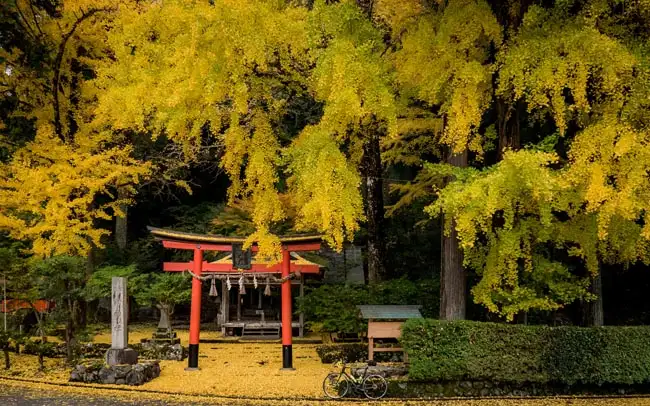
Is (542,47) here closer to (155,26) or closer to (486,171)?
(486,171)

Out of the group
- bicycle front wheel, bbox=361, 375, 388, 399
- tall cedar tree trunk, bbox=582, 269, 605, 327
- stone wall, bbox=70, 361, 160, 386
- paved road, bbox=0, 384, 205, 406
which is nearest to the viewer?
paved road, bbox=0, 384, 205, 406

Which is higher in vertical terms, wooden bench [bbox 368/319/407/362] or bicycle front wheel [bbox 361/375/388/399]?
wooden bench [bbox 368/319/407/362]

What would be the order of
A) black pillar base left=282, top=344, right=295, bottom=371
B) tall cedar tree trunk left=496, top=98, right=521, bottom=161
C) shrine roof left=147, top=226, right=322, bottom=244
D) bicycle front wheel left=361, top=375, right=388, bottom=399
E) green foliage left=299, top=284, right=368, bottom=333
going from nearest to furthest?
bicycle front wheel left=361, top=375, right=388, bottom=399
tall cedar tree trunk left=496, top=98, right=521, bottom=161
black pillar base left=282, top=344, right=295, bottom=371
shrine roof left=147, top=226, right=322, bottom=244
green foliage left=299, top=284, right=368, bottom=333

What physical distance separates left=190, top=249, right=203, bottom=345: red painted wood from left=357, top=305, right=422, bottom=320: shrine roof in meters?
3.84

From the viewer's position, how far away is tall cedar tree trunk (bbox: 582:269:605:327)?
12320 mm

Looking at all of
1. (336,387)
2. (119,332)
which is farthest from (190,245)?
(336,387)

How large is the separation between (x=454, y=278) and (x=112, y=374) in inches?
269

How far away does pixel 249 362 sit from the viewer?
14500mm

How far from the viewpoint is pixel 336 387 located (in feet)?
35.0

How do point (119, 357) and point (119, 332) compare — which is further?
point (119, 332)

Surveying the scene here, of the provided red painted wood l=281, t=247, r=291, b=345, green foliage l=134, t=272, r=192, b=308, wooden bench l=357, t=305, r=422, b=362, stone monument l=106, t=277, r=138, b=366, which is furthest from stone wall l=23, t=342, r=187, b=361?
wooden bench l=357, t=305, r=422, b=362

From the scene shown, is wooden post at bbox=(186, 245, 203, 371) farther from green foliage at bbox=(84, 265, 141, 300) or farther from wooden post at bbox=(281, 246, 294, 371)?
wooden post at bbox=(281, 246, 294, 371)

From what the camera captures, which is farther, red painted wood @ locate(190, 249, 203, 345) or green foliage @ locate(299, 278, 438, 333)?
green foliage @ locate(299, 278, 438, 333)

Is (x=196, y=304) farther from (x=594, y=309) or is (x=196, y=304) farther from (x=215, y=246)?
(x=594, y=309)
